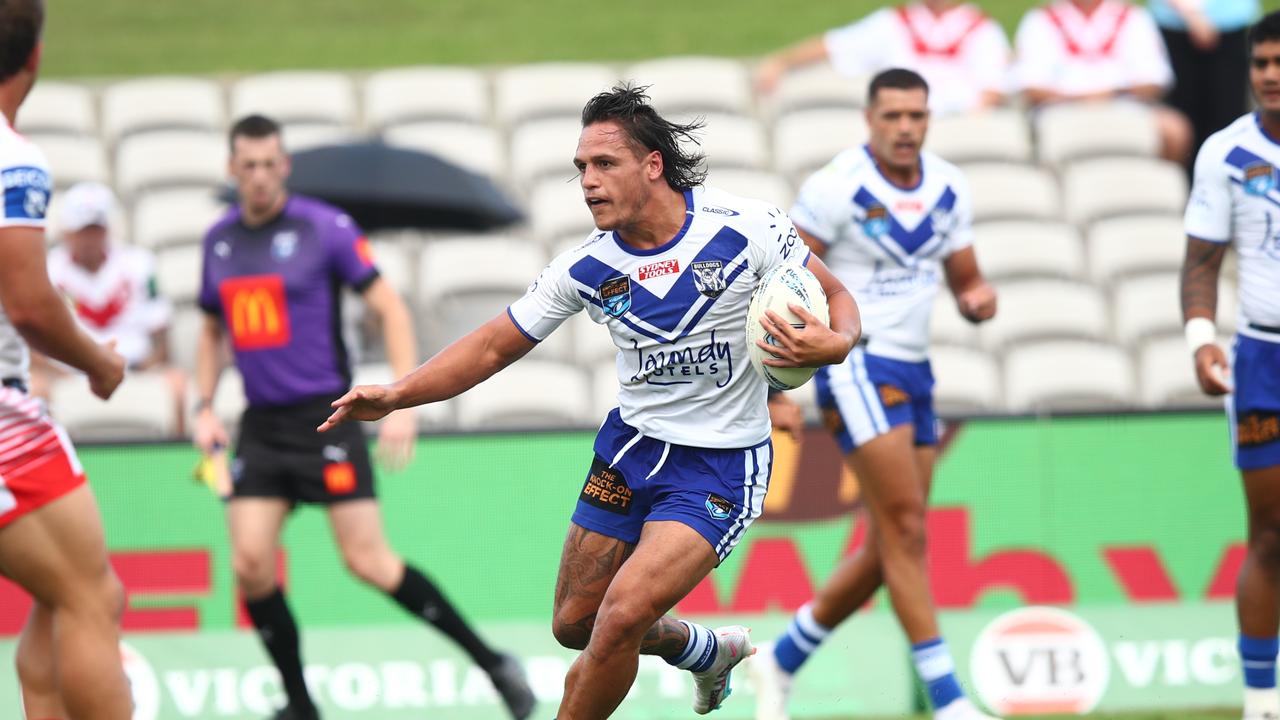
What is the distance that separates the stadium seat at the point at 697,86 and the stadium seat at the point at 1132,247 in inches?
121

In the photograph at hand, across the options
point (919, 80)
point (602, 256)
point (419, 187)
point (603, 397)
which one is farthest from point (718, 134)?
point (602, 256)

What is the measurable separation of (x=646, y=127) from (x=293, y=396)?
2765mm

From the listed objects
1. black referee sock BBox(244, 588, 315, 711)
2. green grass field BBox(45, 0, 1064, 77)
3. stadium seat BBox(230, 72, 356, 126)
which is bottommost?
black referee sock BBox(244, 588, 315, 711)

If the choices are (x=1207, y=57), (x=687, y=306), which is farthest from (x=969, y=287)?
(x=1207, y=57)

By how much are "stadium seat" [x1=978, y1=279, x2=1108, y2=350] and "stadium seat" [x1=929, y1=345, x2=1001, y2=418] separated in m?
0.62

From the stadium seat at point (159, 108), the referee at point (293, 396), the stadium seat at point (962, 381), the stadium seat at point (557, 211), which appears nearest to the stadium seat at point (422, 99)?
the stadium seat at point (159, 108)

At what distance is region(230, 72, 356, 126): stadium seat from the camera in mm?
12867

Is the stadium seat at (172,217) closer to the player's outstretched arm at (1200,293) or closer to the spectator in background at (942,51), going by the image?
the spectator in background at (942,51)

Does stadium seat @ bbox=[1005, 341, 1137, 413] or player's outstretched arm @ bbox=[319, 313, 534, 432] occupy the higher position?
player's outstretched arm @ bbox=[319, 313, 534, 432]

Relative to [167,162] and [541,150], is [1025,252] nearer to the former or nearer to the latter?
[541,150]

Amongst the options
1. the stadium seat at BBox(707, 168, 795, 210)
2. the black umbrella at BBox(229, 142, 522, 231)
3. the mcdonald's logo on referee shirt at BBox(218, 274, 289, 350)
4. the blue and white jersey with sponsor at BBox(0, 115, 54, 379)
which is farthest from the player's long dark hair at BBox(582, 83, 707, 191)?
the stadium seat at BBox(707, 168, 795, 210)

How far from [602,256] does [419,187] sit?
540cm

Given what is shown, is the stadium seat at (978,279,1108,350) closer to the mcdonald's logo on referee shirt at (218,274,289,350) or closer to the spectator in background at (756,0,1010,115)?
the spectator in background at (756,0,1010,115)

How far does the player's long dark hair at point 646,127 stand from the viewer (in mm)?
5555
